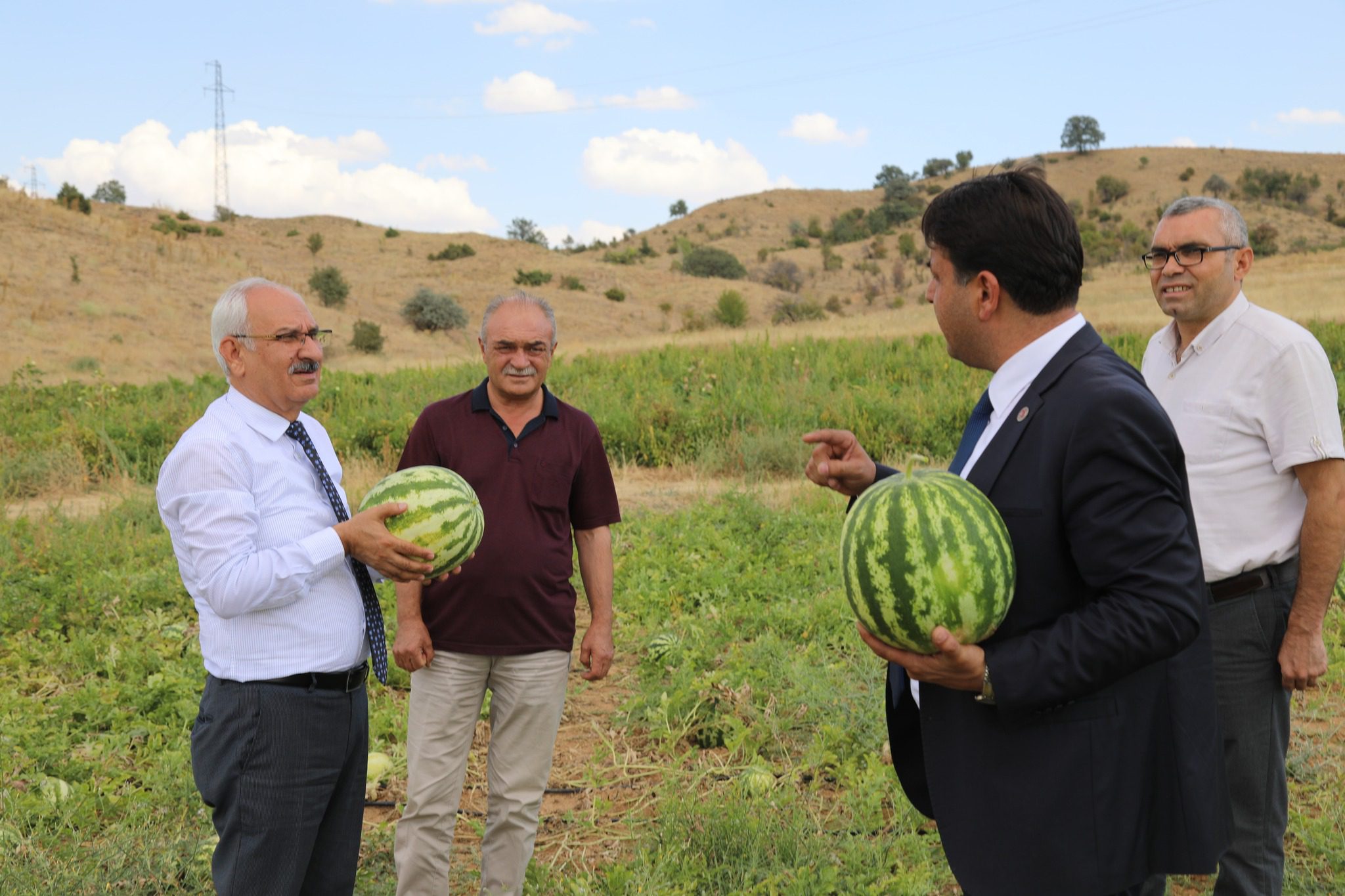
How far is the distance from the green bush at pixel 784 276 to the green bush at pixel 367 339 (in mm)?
24431

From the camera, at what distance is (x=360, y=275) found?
4281cm

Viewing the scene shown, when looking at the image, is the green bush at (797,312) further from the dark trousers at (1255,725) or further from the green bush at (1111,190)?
the green bush at (1111,190)

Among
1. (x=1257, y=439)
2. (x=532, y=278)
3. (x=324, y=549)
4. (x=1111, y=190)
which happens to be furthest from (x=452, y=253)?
(x=1257, y=439)

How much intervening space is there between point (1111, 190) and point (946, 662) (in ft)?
237

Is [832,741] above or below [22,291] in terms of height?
below

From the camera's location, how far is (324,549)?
2.75 metres

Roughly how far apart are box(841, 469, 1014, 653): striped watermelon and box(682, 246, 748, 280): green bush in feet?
165

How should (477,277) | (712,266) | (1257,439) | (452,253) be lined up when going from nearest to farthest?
(1257,439), (477,277), (452,253), (712,266)

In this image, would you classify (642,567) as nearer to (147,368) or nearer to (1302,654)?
(1302,654)

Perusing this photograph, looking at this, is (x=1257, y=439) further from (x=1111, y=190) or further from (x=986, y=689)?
(x=1111, y=190)

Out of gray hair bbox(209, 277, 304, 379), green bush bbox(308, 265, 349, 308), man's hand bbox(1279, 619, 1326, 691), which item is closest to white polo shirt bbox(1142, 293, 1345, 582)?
man's hand bbox(1279, 619, 1326, 691)

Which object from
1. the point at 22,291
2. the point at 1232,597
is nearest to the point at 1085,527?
the point at 1232,597

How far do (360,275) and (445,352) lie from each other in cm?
1380

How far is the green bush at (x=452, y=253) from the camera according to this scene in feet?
162
